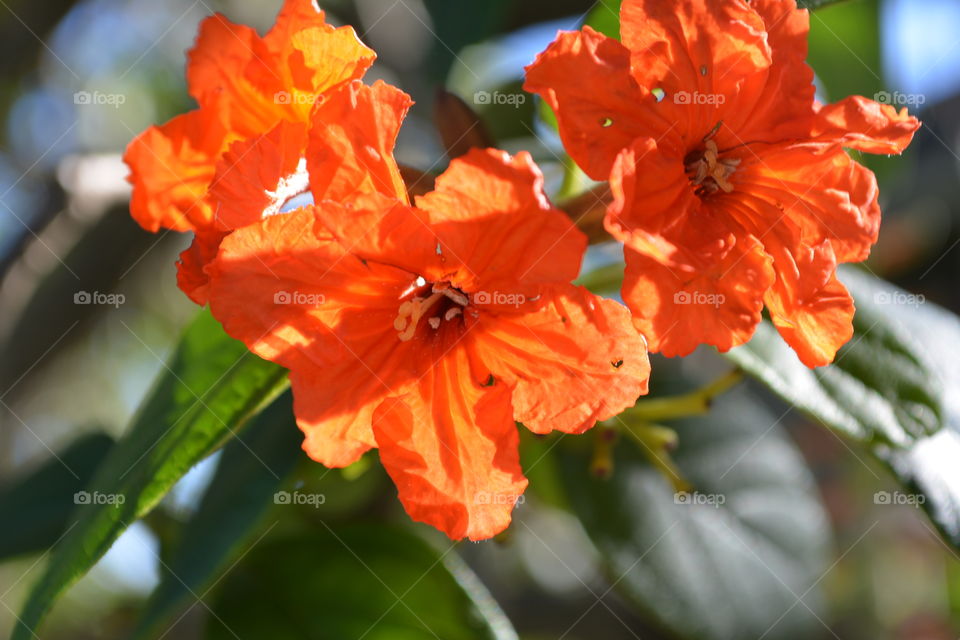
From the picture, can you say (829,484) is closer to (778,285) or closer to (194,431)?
(778,285)

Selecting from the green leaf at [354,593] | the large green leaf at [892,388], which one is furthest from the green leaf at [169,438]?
the large green leaf at [892,388]

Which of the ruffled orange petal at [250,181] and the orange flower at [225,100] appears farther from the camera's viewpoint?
the orange flower at [225,100]

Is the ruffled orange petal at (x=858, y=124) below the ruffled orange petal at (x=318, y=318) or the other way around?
below

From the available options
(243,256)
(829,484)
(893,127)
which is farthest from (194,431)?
(829,484)

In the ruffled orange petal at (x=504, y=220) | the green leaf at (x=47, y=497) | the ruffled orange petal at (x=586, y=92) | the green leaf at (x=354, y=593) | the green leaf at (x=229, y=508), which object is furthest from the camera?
the green leaf at (x=47, y=497)

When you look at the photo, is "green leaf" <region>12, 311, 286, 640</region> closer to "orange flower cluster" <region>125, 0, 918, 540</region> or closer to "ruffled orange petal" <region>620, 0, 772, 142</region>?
"orange flower cluster" <region>125, 0, 918, 540</region>

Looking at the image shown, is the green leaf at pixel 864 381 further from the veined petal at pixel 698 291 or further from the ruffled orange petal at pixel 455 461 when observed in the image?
the ruffled orange petal at pixel 455 461

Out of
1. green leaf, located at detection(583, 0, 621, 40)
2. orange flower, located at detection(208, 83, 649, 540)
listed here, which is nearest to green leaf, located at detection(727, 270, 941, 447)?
orange flower, located at detection(208, 83, 649, 540)
